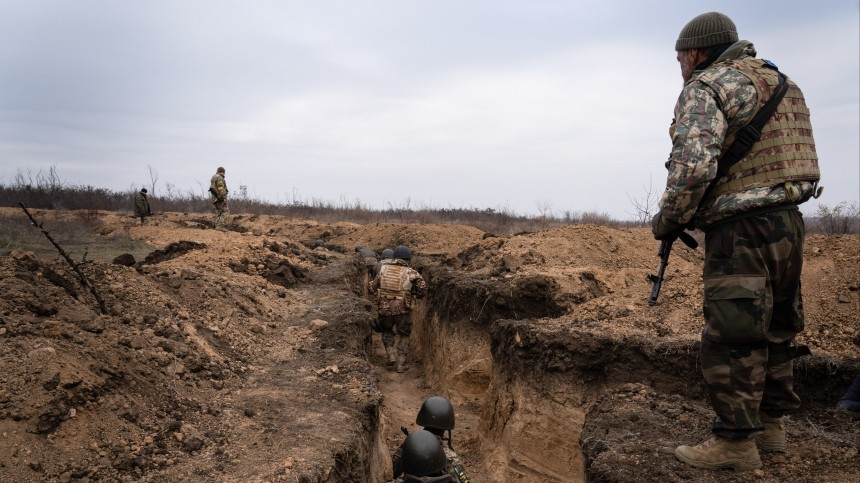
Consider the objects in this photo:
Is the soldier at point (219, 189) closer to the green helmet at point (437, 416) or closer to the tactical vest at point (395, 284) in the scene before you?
the tactical vest at point (395, 284)

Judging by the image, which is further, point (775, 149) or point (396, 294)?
point (396, 294)

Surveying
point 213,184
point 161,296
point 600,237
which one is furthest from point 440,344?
point 213,184

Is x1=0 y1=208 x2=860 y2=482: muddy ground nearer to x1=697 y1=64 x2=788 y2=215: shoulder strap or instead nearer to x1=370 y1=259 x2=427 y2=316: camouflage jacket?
x1=370 y1=259 x2=427 y2=316: camouflage jacket

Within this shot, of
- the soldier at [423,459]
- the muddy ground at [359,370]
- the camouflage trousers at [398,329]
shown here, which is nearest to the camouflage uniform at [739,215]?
the muddy ground at [359,370]

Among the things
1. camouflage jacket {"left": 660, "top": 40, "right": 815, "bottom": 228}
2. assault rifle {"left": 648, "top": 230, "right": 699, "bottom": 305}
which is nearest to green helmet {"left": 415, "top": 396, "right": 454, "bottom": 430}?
assault rifle {"left": 648, "top": 230, "right": 699, "bottom": 305}

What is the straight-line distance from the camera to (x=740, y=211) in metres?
3.23

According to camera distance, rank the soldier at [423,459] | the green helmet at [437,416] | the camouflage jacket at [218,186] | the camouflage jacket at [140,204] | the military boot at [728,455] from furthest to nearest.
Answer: the camouflage jacket at [140,204] < the camouflage jacket at [218,186] < the green helmet at [437,416] < the soldier at [423,459] < the military boot at [728,455]

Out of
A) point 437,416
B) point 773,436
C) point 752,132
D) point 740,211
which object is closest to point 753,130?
point 752,132

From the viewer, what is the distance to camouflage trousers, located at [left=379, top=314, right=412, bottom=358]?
11297 millimetres

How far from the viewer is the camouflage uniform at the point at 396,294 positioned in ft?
36.6

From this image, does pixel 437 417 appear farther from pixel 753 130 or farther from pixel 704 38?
pixel 704 38

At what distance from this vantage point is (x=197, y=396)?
191 inches

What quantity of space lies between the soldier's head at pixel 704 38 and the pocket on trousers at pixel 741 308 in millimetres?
1258

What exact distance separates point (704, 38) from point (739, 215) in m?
1.04
